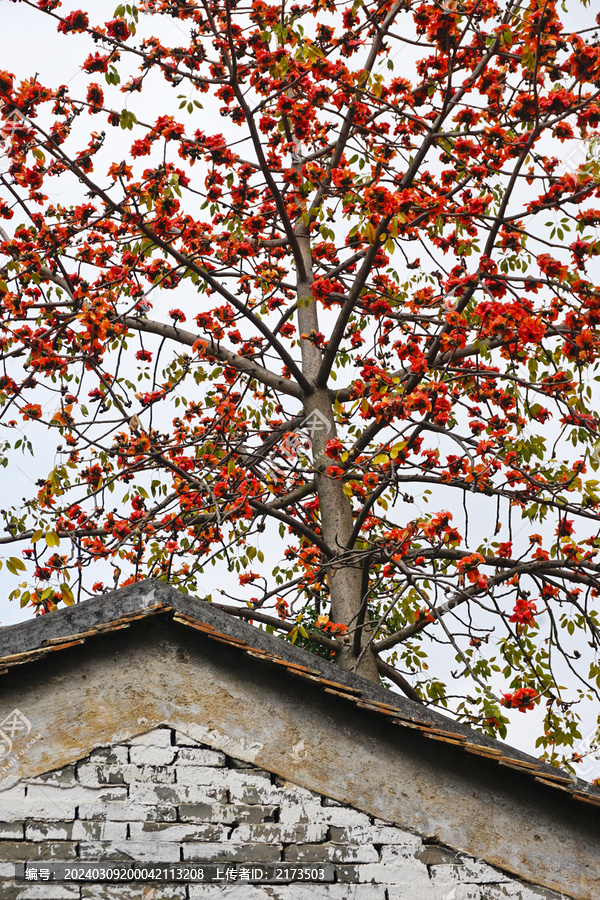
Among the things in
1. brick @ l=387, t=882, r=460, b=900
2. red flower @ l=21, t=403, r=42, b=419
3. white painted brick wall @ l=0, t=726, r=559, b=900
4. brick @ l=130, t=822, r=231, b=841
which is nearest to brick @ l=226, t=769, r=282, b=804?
white painted brick wall @ l=0, t=726, r=559, b=900

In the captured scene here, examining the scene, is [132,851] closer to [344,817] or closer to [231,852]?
[231,852]

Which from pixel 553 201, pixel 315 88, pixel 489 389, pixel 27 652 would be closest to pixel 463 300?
pixel 553 201

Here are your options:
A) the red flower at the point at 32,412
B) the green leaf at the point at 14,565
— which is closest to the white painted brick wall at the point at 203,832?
the green leaf at the point at 14,565

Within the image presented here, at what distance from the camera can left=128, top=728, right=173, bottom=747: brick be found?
335 centimetres

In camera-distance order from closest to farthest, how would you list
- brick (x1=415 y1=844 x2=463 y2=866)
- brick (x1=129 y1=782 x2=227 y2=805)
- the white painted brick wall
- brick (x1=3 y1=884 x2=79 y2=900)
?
brick (x1=3 y1=884 x2=79 y2=900) → the white painted brick wall → brick (x1=129 y1=782 x2=227 y2=805) → brick (x1=415 y1=844 x2=463 y2=866)

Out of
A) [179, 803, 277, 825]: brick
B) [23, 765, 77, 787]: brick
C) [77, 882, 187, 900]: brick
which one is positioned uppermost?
[23, 765, 77, 787]: brick

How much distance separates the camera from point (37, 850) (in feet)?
10.3

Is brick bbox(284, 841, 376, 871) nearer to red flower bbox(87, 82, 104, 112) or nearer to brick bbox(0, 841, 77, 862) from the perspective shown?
brick bbox(0, 841, 77, 862)

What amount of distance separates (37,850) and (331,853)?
3.80 ft

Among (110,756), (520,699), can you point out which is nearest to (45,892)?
(110,756)

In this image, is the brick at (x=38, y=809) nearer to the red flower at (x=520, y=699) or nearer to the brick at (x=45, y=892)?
the brick at (x=45, y=892)

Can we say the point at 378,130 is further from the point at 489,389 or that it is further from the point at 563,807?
the point at 563,807

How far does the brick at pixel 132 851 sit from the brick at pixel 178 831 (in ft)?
0.08

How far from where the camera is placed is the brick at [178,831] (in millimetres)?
3232
